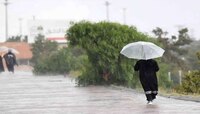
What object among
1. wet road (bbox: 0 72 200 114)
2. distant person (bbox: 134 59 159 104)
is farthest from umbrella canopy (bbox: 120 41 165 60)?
wet road (bbox: 0 72 200 114)

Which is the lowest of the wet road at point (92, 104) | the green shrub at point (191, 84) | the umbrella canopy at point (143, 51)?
the wet road at point (92, 104)

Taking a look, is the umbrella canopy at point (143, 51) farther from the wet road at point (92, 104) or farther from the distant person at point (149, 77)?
the wet road at point (92, 104)

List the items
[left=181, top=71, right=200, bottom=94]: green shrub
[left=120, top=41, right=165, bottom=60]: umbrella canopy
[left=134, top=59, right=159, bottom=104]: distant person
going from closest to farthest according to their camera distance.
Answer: [left=134, top=59, right=159, bottom=104]: distant person
[left=120, top=41, right=165, bottom=60]: umbrella canopy
[left=181, top=71, right=200, bottom=94]: green shrub

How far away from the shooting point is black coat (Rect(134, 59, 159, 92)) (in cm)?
1739

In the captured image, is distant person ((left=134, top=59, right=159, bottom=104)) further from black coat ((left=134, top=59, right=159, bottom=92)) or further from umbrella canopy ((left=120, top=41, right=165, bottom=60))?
umbrella canopy ((left=120, top=41, right=165, bottom=60))

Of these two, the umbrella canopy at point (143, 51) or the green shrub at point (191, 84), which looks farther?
the green shrub at point (191, 84)

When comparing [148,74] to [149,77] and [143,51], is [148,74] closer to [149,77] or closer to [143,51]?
[149,77]

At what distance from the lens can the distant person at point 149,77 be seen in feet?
A: 56.9

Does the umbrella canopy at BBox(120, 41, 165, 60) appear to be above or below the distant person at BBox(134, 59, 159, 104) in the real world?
above

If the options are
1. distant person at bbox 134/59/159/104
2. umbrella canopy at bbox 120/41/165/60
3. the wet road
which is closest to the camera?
the wet road

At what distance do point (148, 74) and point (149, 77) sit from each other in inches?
3.5

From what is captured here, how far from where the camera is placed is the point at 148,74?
17.5 metres

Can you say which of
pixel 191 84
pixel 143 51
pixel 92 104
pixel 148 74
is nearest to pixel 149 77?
pixel 148 74

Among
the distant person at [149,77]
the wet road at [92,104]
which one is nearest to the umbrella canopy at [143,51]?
the distant person at [149,77]
